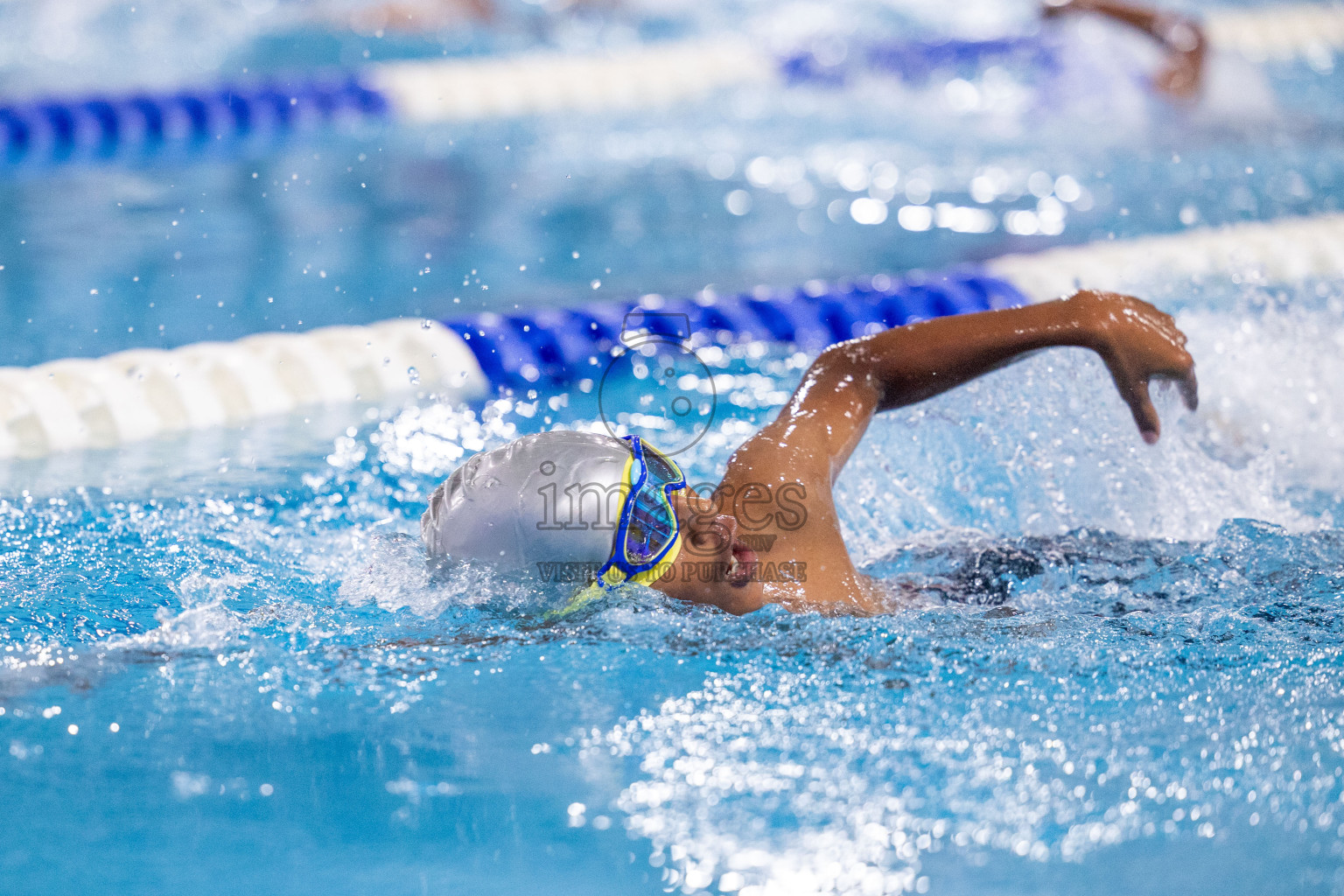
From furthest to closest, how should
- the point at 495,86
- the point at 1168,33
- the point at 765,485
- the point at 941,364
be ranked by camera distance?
the point at 495,86 < the point at 1168,33 < the point at 941,364 < the point at 765,485

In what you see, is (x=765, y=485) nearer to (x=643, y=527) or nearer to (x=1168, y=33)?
(x=643, y=527)

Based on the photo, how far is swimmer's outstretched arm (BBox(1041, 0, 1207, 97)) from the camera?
5980 mm

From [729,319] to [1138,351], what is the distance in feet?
5.60

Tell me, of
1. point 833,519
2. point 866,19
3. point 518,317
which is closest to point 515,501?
point 833,519

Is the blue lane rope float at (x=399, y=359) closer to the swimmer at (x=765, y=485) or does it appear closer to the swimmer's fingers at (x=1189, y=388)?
the swimmer at (x=765, y=485)

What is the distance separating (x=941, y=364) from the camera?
239cm

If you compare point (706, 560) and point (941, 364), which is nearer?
point (706, 560)

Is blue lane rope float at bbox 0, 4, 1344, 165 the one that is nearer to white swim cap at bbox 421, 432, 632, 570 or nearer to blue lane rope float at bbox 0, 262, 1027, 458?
blue lane rope float at bbox 0, 262, 1027, 458

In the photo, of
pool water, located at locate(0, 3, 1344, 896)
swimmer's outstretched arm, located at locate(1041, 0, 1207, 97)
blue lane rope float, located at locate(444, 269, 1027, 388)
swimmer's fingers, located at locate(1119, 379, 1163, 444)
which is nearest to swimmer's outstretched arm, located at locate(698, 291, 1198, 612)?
swimmer's fingers, located at locate(1119, 379, 1163, 444)

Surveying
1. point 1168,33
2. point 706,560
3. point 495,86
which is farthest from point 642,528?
point 1168,33

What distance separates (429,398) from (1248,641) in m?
2.06

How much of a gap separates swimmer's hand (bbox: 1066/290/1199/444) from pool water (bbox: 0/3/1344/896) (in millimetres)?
348

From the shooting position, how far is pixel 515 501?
194cm

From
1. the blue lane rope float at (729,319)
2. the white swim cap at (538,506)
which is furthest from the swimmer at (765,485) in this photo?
the blue lane rope float at (729,319)
